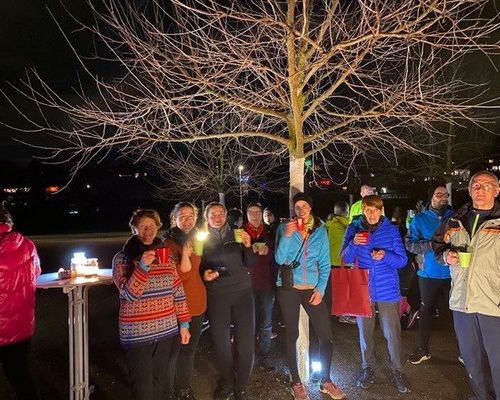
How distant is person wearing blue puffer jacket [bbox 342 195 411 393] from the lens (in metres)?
4.64

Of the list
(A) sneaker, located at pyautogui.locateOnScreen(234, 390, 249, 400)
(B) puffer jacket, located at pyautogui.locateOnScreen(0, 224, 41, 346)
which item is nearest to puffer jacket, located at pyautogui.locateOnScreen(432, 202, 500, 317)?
(A) sneaker, located at pyautogui.locateOnScreen(234, 390, 249, 400)

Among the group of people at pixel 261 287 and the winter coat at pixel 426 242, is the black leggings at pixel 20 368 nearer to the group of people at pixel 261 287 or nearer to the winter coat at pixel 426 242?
the group of people at pixel 261 287

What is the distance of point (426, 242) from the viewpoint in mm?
5211

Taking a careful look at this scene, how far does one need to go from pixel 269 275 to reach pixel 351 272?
1.37 metres

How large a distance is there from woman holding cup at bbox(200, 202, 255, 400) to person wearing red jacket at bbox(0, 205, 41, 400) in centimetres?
162

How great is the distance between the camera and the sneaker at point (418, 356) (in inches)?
212

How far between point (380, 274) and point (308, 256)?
825mm

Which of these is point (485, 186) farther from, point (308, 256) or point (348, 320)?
point (348, 320)

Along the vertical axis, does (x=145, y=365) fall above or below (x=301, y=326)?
above

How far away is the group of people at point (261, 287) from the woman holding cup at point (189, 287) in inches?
0.5

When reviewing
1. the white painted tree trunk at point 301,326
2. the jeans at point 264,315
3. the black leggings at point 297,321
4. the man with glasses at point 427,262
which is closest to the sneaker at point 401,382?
the black leggings at point 297,321

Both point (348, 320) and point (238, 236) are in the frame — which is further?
point (348, 320)

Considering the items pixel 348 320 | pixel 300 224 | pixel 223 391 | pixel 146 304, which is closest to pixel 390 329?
pixel 300 224

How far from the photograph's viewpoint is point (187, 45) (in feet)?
15.4
